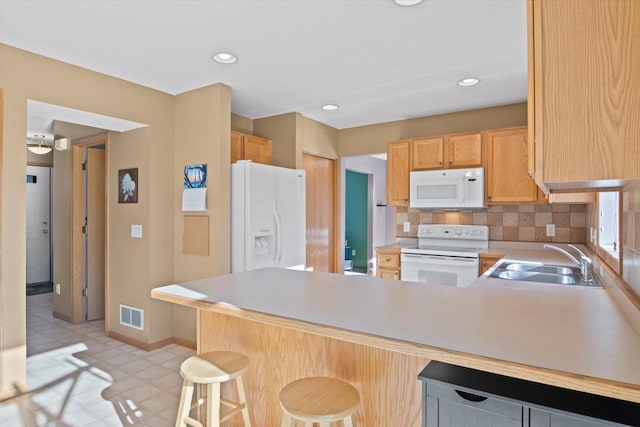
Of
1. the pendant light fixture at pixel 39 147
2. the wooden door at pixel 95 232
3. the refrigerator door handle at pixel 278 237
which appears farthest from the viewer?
the pendant light fixture at pixel 39 147

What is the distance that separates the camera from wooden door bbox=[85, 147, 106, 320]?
423 centimetres

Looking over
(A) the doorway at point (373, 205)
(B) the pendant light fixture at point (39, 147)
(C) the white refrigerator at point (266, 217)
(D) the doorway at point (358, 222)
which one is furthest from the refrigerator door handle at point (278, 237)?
(D) the doorway at point (358, 222)

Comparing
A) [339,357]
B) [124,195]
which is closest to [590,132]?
[339,357]

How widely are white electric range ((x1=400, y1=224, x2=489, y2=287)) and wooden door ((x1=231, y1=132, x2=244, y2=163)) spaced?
6.33 ft

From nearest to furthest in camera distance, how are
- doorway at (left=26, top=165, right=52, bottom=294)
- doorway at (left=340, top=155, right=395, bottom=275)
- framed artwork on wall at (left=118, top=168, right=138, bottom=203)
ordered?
framed artwork on wall at (left=118, top=168, right=138, bottom=203) → doorway at (left=26, top=165, right=52, bottom=294) → doorway at (left=340, top=155, right=395, bottom=275)

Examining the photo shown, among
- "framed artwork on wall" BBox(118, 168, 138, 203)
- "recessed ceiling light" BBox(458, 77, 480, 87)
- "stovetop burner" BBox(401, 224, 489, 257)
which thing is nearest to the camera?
"recessed ceiling light" BBox(458, 77, 480, 87)

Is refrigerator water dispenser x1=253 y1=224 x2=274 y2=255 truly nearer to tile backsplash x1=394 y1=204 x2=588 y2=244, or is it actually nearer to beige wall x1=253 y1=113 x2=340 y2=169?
beige wall x1=253 y1=113 x2=340 y2=169

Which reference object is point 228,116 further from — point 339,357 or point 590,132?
point 590,132

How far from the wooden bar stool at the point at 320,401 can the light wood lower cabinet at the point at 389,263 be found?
252 centimetres

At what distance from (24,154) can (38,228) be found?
14.6 ft

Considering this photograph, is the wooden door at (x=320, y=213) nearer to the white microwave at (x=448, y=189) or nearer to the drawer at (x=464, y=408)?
the white microwave at (x=448, y=189)

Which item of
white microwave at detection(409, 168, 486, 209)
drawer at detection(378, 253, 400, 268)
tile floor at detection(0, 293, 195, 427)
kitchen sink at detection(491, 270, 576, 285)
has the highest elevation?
white microwave at detection(409, 168, 486, 209)

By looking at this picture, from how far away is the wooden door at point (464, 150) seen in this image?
3.73m

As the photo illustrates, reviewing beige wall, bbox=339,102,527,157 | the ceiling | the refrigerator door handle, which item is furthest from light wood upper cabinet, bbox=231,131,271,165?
beige wall, bbox=339,102,527,157
